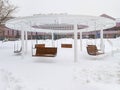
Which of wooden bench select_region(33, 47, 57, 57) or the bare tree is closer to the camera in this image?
wooden bench select_region(33, 47, 57, 57)

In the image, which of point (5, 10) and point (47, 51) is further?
point (5, 10)

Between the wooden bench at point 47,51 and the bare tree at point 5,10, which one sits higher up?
the bare tree at point 5,10

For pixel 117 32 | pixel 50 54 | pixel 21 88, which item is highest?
pixel 117 32

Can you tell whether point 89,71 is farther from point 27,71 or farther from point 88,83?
point 27,71

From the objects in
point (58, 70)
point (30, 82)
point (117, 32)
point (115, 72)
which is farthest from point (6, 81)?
point (117, 32)

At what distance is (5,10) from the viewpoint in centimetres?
3072

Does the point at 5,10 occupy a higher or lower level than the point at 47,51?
higher

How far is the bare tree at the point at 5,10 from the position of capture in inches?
1189

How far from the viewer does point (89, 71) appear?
1152 cm

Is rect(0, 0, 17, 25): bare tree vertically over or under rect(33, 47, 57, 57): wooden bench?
over

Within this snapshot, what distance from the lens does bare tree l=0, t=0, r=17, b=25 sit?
99.1 ft

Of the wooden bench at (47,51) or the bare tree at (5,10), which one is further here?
the bare tree at (5,10)

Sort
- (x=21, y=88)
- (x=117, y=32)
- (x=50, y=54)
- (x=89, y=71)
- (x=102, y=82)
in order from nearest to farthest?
(x=21, y=88) → (x=102, y=82) → (x=89, y=71) → (x=50, y=54) → (x=117, y=32)

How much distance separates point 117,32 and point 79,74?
43.3 metres
